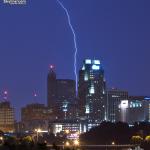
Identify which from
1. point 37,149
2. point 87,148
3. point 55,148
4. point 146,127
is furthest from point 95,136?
point 37,149

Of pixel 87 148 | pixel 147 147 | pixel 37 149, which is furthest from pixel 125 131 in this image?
pixel 37 149

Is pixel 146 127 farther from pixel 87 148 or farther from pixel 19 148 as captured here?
pixel 19 148

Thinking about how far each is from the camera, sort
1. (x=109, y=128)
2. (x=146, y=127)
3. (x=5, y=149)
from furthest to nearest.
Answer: (x=146, y=127) → (x=109, y=128) → (x=5, y=149)

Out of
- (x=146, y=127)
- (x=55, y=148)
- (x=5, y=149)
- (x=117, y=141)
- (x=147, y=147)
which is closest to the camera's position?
(x=5, y=149)

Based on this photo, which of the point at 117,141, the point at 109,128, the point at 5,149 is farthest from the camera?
the point at 109,128

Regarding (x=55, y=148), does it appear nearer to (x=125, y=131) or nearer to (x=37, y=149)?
(x=37, y=149)

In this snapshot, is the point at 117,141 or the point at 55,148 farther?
the point at 117,141

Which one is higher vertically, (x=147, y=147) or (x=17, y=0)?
(x=17, y=0)

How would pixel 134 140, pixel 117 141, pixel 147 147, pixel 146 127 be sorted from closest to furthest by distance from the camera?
pixel 147 147 → pixel 134 140 → pixel 117 141 → pixel 146 127

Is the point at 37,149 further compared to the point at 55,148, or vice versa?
the point at 55,148
